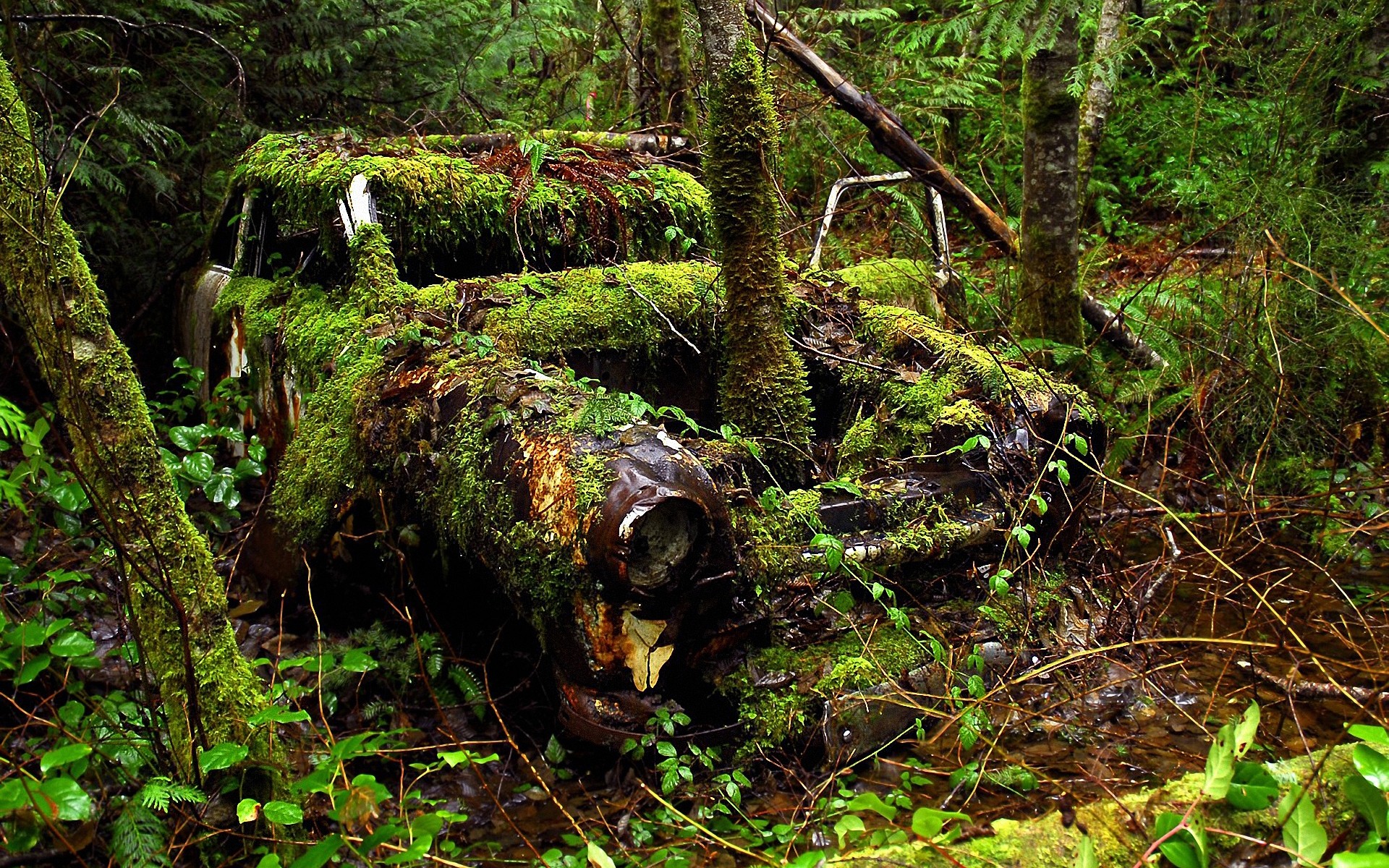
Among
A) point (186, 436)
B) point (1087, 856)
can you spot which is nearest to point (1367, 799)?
point (1087, 856)

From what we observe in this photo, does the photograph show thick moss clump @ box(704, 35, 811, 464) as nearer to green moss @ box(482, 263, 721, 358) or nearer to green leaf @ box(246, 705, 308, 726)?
green moss @ box(482, 263, 721, 358)

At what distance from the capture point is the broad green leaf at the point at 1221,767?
1378 mm

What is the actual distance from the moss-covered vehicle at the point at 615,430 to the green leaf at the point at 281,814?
0.82 m

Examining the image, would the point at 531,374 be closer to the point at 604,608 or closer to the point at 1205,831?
the point at 604,608

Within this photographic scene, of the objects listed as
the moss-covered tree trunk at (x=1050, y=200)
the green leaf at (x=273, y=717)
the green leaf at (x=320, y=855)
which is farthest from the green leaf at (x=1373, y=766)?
the moss-covered tree trunk at (x=1050, y=200)

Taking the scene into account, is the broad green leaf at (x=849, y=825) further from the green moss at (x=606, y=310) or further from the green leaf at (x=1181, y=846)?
the green moss at (x=606, y=310)

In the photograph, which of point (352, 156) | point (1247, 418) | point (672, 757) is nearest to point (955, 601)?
point (672, 757)

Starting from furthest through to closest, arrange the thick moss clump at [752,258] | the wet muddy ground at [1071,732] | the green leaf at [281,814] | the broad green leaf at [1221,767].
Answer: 1. the thick moss clump at [752,258]
2. the wet muddy ground at [1071,732]
3. the green leaf at [281,814]
4. the broad green leaf at [1221,767]

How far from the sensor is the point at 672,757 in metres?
2.69

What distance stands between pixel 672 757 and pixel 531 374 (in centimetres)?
132

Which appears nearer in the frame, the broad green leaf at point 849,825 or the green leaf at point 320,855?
the broad green leaf at point 849,825

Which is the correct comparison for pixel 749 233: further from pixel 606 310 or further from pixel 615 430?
pixel 615 430

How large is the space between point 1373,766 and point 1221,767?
235mm

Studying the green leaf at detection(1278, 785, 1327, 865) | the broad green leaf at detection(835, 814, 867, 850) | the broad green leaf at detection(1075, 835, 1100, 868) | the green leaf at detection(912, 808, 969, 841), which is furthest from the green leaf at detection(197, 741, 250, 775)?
the green leaf at detection(1278, 785, 1327, 865)
